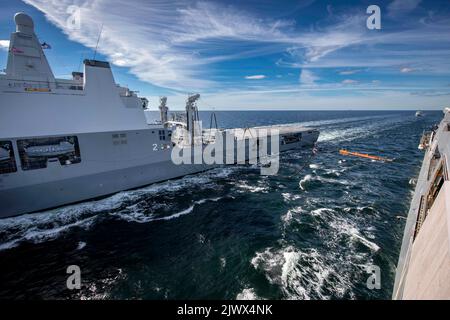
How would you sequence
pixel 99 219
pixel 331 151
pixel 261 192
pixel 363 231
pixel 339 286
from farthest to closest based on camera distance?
pixel 331 151 < pixel 261 192 < pixel 99 219 < pixel 363 231 < pixel 339 286

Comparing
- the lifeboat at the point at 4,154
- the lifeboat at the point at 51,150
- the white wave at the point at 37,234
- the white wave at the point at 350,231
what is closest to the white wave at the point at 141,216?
the white wave at the point at 37,234

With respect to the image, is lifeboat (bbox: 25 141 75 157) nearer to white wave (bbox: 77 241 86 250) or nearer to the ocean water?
the ocean water

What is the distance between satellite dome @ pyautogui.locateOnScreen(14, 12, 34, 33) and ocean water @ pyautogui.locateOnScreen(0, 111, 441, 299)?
1453 centimetres

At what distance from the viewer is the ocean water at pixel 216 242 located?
9953mm

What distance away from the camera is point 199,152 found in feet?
87.2

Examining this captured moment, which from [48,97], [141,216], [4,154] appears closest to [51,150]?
[4,154]

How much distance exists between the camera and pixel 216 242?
44.1 ft

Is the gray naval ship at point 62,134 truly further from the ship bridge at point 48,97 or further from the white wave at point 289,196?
the white wave at point 289,196

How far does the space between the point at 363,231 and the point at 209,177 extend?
16.2 meters

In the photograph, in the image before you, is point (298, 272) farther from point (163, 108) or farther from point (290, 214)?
point (163, 108)

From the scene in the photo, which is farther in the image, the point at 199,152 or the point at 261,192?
the point at 199,152

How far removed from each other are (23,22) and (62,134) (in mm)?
9350

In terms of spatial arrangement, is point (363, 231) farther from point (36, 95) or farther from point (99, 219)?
point (36, 95)

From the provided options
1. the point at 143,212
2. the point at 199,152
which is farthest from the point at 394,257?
the point at 199,152
